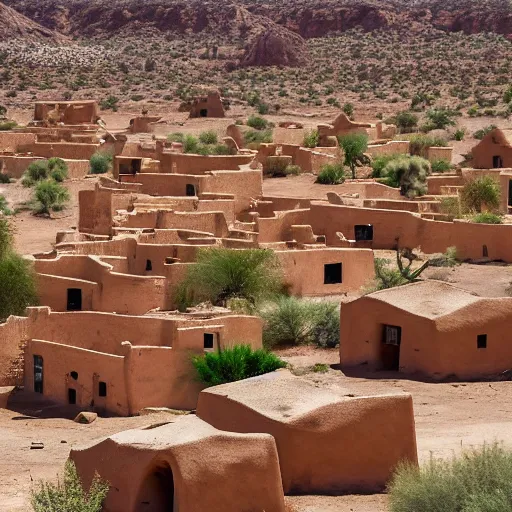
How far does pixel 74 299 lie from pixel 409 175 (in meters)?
17.6

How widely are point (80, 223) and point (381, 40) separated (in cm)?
7439

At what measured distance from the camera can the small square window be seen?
87.0 feet

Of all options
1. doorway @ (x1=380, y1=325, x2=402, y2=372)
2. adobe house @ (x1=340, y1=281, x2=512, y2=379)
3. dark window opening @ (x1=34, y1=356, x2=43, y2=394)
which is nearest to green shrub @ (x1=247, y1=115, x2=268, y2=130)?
dark window opening @ (x1=34, y1=356, x2=43, y2=394)

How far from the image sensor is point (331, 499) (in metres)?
18.4

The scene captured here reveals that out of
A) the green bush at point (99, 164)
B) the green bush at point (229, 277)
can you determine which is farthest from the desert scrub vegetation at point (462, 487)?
the green bush at point (99, 164)

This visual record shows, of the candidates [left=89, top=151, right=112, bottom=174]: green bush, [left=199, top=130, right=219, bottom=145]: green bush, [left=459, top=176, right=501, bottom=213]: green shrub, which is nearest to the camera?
[left=459, top=176, right=501, bottom=213]: green shrub

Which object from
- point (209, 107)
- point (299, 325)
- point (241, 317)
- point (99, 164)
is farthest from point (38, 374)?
point (209, 107)

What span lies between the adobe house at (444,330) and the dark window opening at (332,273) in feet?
24.3

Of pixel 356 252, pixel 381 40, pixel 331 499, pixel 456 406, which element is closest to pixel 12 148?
pixel 356 252

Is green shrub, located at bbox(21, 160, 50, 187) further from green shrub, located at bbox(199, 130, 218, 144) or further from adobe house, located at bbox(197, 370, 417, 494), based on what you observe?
adobe house, located at bbox(197, 370, 417, 494)

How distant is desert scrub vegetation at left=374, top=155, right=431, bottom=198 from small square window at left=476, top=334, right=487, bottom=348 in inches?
780

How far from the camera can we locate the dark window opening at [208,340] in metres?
27.3

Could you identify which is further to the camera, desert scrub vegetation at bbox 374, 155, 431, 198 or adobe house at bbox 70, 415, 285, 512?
desert scrub vegetation at bbox 374, 155, 431, 198

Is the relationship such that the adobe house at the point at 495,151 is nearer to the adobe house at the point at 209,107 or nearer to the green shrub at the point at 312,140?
the green shrub at the point at 312,140
